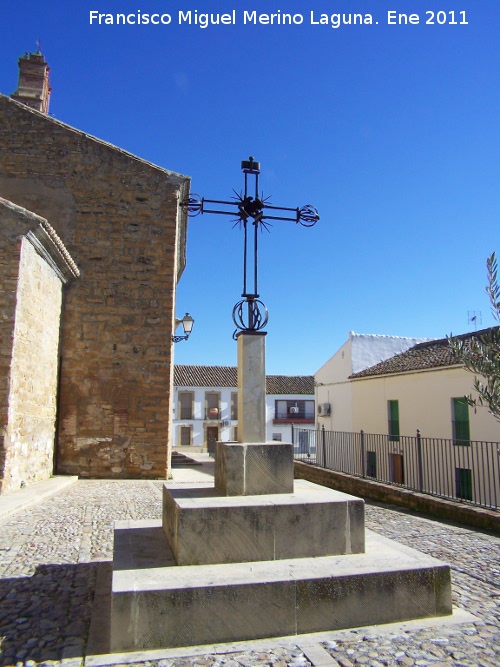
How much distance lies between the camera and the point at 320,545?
3893 mm

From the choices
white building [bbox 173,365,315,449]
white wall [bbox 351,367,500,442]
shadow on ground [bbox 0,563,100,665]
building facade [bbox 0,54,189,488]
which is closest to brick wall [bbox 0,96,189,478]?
building facade [bbox 0,54,189,488]

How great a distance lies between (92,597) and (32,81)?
53.3 ft

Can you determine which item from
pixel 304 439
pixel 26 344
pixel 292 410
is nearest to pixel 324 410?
pixel 304 439

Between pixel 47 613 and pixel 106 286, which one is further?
pixel 106 286

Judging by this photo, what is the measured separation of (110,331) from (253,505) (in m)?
8.09

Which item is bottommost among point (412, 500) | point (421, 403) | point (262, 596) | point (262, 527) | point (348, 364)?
point (412, 500)

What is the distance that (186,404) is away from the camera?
38.9 m

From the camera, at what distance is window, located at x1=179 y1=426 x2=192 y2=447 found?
127 ft

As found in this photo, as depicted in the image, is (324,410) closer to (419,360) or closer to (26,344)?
(419,360)

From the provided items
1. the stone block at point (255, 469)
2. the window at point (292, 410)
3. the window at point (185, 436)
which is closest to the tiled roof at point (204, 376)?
the window at point (185, 436)

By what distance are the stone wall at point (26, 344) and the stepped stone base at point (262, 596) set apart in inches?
204

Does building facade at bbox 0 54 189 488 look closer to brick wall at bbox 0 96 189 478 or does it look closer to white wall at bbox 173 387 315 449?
brick wall at bbox 0 96 189 478

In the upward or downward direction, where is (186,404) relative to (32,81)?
downward

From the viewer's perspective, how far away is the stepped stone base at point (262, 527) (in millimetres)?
3650
